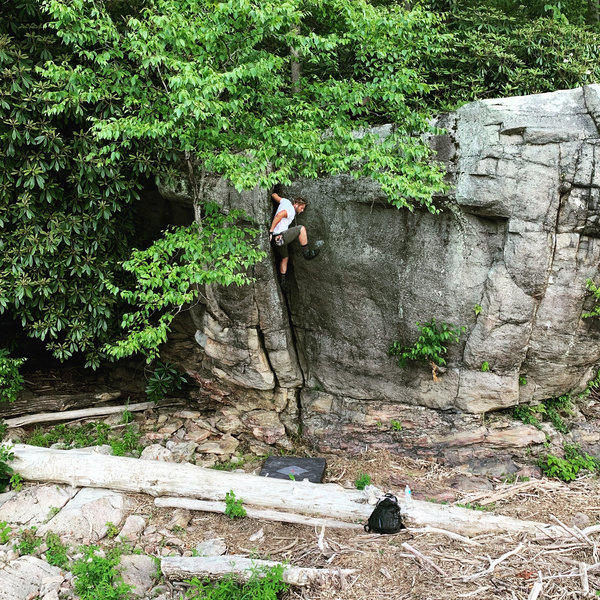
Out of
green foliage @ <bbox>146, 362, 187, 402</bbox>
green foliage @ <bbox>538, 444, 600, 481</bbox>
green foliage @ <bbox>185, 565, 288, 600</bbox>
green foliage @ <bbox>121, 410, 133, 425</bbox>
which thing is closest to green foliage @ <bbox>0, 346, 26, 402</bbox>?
green foliage @ <bbox>121, 410, 133, 425</bbox>

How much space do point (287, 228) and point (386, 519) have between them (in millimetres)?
4709

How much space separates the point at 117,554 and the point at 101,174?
5.61 meters

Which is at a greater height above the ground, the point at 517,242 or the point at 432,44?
the point at 432,44

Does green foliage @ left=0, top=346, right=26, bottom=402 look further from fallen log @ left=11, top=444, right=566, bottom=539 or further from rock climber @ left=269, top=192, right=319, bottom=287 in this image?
rock climber @ left=269, top=192, right=319, bottom=287

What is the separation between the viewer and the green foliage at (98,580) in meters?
6.26

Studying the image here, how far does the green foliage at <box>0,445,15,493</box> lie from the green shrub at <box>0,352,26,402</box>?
125cm

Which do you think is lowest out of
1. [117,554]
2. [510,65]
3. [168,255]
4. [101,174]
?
[117,554]

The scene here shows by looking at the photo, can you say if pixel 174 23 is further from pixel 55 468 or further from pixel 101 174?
pixel 55 468

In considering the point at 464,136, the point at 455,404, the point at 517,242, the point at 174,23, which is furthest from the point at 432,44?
the point at 455,404

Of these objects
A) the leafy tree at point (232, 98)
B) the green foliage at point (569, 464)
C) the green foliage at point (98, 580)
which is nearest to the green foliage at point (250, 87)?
the leafy tree at point (232, 98)

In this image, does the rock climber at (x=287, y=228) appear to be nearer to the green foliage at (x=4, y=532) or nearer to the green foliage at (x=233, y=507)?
the green foliage at (x=233, y=507)

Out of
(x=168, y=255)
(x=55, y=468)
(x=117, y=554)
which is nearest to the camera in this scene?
(x=117, y=554)

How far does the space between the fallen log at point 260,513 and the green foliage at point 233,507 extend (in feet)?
0.26

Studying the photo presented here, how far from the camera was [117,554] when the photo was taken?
23.4 feet
